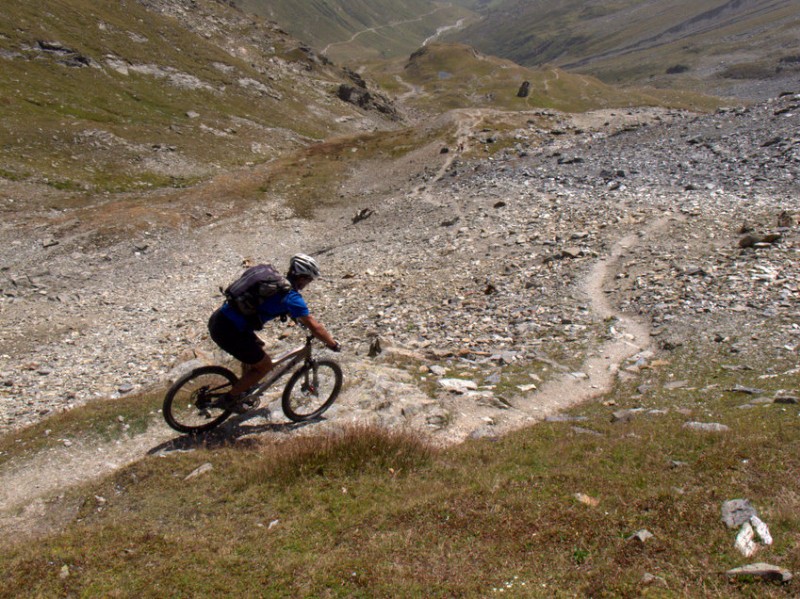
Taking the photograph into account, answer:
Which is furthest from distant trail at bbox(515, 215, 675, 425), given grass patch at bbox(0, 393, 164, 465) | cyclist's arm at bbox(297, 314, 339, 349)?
grass patch at bbox(0, 393, 164, 465)

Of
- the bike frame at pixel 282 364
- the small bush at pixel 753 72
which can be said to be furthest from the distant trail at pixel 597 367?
the small bush at pixel 753 72

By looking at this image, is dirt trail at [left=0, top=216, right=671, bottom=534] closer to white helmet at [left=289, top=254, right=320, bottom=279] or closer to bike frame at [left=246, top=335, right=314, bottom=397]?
bike frame at [left=246, top=335, right=314, bottom=397]

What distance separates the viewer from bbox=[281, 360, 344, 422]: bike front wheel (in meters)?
11.6

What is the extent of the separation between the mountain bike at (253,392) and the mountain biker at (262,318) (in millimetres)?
698

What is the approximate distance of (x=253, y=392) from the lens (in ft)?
36.6

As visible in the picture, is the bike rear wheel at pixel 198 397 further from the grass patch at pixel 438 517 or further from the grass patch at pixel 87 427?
the grass patch at pixel 87 427

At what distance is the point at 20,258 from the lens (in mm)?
31859

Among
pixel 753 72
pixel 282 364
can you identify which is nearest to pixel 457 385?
pixel 282 364

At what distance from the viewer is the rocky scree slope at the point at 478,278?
14930mm

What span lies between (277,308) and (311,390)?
2.78 meters

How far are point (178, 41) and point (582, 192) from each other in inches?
3345

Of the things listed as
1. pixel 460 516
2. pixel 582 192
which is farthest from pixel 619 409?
pixel 582 192

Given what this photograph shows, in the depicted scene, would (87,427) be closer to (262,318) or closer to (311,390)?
(311,390)

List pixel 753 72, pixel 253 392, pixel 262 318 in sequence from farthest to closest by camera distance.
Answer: pixel 753 72 → pixel 253 392 → pixel 262 318
